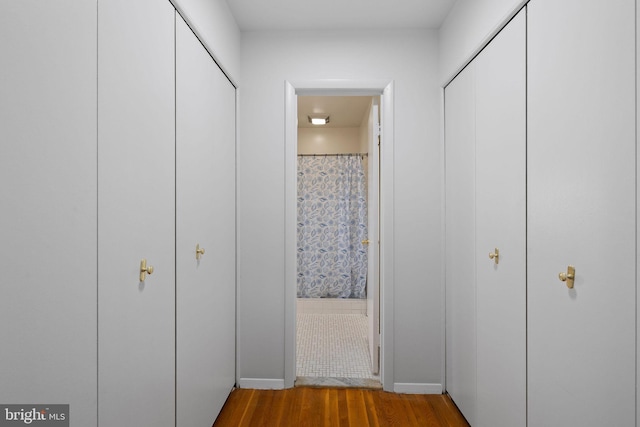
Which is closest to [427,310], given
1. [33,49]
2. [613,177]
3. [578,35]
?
[613,177]

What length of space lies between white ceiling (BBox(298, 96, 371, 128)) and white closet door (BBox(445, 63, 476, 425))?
1.71 m

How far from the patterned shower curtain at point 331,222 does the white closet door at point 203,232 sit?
2.45m

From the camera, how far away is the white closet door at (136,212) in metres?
1.09

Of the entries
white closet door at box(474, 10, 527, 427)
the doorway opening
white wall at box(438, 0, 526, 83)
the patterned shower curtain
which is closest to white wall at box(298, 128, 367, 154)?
the doorway opening

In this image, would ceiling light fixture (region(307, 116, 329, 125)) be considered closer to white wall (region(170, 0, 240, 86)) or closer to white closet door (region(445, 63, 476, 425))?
white wall (region(170, 0, 240, 86))

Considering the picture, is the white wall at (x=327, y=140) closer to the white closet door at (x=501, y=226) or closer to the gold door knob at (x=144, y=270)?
the white closet door at (x=501, y=226)

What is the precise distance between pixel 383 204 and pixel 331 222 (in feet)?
7.73

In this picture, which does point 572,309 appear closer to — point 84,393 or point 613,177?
point 613,177

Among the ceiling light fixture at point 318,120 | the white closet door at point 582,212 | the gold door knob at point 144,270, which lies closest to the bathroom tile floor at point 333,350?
the white closet door at point 582,212

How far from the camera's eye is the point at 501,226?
1714mm

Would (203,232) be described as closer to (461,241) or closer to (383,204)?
(383,204)

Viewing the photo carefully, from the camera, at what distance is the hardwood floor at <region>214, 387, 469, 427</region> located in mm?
2168

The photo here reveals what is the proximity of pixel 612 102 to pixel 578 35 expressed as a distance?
285 mm

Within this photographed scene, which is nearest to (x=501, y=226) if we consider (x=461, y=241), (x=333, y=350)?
(x=461, y=241)
